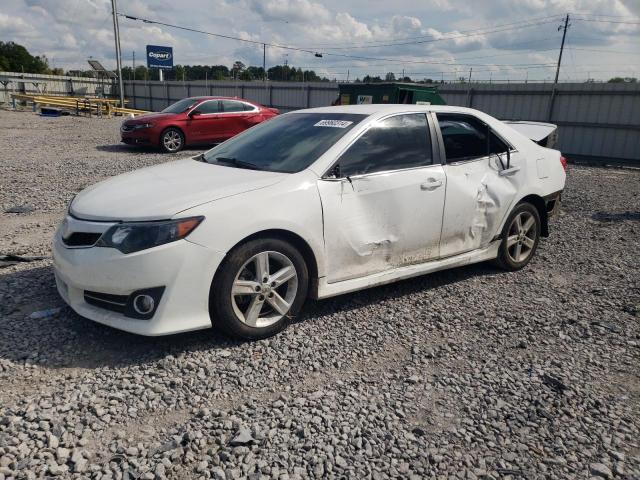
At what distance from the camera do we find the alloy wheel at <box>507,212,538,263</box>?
512 cm

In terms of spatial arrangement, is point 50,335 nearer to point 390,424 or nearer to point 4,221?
point 390,424

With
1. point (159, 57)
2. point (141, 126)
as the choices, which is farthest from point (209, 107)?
point (159, 57)

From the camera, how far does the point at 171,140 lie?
46.7 feet

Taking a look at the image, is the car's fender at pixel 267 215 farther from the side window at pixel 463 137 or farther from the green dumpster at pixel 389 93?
the green dumpster at pixel 389 93

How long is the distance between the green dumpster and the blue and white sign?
28.7 m

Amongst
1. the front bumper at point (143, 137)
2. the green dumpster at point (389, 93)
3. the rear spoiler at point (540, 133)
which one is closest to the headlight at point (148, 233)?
the rear spoiler at point (540, 133)

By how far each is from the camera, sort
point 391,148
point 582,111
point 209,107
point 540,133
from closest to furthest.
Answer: point 391,148, point 540,133, point 209,107, point 582,111

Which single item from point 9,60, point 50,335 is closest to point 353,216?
point 50,335

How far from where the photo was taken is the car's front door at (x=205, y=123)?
14.6m

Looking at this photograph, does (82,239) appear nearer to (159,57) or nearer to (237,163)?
(237,163)

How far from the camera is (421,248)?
4.33 metres

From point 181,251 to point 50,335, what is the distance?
122 centimetres

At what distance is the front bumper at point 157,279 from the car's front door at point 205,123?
1184 centimetres

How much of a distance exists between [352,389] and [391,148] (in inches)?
79.7
